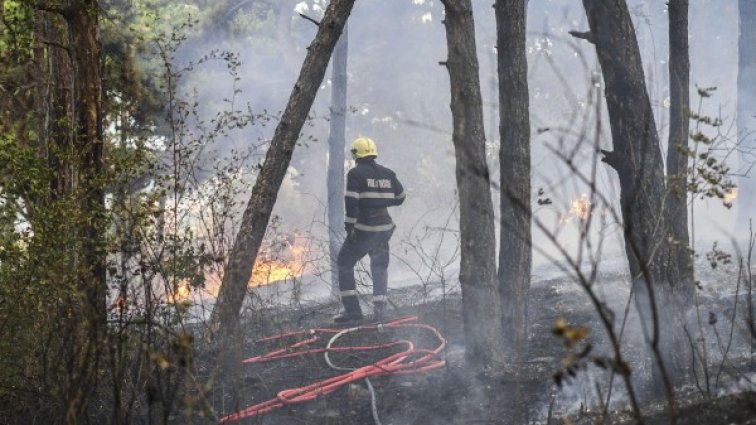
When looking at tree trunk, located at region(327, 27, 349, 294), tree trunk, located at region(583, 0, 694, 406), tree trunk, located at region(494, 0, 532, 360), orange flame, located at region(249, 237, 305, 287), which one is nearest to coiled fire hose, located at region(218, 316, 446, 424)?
tree trunk, located at region(494, 0, 532, 360)

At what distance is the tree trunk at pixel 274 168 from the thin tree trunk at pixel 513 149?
1456 millimetres

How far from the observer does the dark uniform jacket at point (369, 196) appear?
9.54 meters

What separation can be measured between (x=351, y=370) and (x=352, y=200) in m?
2.61

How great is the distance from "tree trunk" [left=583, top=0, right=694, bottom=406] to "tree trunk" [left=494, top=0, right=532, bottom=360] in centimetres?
125

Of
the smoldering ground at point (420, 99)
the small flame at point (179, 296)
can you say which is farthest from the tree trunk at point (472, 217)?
the smoldering ground at point (420, 99)

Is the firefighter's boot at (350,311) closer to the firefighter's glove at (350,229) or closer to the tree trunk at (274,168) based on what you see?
the firefighter's glove at (350,229)

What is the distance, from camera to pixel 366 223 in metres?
9.74

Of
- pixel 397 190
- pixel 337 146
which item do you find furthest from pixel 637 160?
pixel 337 146

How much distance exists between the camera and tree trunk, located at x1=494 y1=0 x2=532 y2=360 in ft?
24.5

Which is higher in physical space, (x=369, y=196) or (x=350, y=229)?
(x=369, y=196)

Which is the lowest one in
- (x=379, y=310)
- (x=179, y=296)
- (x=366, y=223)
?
(x=379, y=310)

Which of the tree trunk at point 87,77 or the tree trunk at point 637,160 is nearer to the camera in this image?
the tree trunk at point 637,160

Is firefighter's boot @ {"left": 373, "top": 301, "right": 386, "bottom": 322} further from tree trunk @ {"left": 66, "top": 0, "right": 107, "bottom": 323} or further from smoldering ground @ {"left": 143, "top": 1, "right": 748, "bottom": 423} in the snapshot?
smoldering ground @ {"left": 143, "top": 1, "right": 748, "bottom": 423}

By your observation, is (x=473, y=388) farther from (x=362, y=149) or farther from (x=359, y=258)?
(x=362, y=149)
